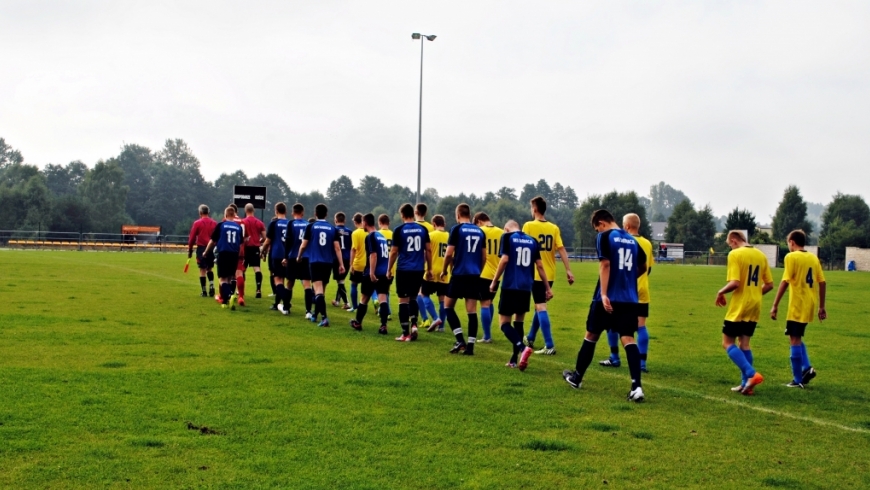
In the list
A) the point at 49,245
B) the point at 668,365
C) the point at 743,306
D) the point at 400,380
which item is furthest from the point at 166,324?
the point at 49,245

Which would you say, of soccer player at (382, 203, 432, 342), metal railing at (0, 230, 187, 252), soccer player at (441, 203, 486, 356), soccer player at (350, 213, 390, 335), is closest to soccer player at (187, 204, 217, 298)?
soccer player at (350, 213, 390, 335)

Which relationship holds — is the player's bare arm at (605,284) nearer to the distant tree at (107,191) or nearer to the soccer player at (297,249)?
the soccer player at (297,249)

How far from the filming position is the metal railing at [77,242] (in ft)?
206

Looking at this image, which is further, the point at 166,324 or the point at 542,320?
the point at 166,324

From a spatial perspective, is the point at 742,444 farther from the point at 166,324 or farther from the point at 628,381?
the point at 166,324

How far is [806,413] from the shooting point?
7.98 meters

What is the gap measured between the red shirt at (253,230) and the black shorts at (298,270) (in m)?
2.65

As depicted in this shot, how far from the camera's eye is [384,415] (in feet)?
23.1

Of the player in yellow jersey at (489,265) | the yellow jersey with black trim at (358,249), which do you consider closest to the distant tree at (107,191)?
the yellow jersey with black trim at (358,249)

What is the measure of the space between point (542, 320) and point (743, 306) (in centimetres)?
315

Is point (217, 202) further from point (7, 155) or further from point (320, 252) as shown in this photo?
point (320, 252)

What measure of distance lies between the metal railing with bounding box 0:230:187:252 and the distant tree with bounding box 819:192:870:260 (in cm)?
5845

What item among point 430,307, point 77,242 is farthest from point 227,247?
point 77,242

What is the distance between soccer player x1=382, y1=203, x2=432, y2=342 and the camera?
12055 millimetres
